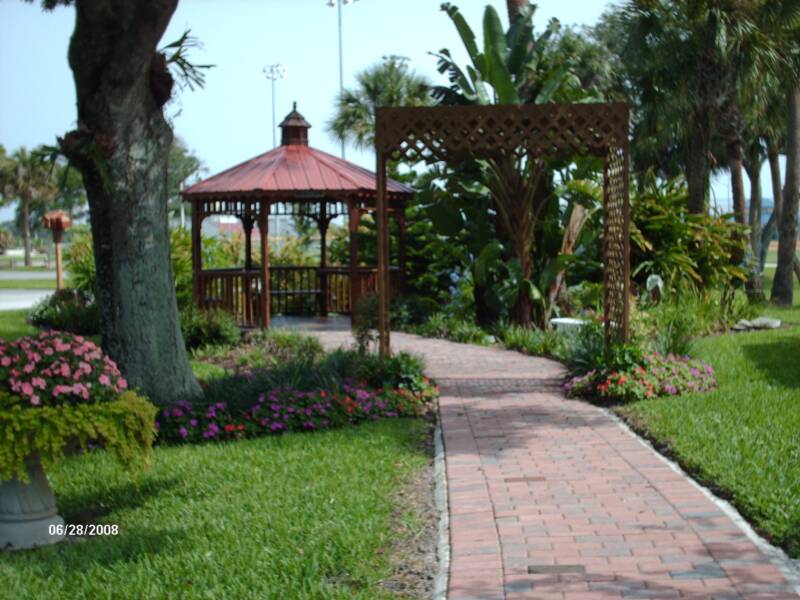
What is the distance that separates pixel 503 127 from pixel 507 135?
0.33ft

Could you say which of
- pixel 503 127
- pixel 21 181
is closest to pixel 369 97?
pixel 503 127

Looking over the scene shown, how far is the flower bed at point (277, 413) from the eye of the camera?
31.8 ft

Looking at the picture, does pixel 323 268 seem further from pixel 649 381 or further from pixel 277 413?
pixel 277 413

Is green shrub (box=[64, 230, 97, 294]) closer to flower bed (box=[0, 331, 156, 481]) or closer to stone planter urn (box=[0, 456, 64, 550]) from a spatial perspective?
flower bed (box=[0, 331, 156, 481])

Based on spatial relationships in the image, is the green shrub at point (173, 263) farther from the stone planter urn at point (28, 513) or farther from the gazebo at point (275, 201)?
the stone planter urn at point (28, 513)

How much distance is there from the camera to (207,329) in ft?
54.5

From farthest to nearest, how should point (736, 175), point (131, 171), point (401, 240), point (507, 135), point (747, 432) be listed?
point (736, 175)
point (401, 240)
point (507, 135)
point (131, 171)
point (747, 432)

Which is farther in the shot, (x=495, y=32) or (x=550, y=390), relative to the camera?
(x=495, y=32)

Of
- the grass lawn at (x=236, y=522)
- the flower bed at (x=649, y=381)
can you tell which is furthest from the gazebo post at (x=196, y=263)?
the grass lawn at (x=236, y=522)

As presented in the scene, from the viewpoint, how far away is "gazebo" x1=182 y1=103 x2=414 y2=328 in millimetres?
18453

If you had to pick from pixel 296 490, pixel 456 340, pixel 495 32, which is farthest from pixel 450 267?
pixel 296 490

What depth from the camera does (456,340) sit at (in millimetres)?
17328

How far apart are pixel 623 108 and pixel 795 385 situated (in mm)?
3528

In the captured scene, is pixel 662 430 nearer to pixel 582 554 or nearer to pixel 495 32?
pixel 582 554
